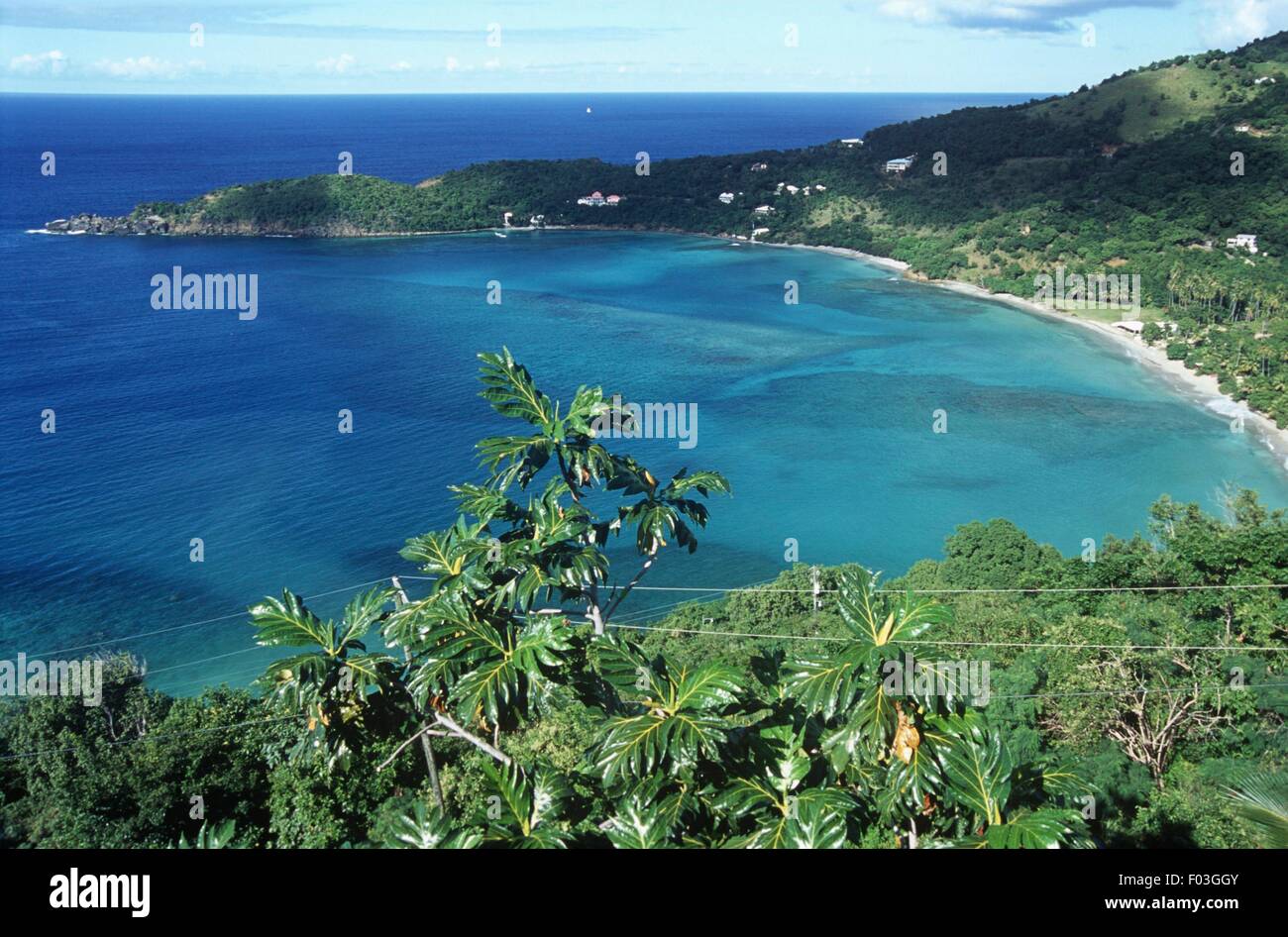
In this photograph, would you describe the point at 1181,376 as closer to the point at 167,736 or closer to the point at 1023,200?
the point at 1023,200

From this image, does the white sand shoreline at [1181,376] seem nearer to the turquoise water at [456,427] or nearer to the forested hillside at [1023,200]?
the forested hillside at [1023,200]

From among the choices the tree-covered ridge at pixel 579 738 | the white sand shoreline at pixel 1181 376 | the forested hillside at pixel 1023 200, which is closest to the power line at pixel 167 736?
the tree-covered ridge at pixel 579 738

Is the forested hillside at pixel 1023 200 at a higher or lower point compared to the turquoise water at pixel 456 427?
higher

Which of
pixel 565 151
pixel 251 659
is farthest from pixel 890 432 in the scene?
pixel 565 151

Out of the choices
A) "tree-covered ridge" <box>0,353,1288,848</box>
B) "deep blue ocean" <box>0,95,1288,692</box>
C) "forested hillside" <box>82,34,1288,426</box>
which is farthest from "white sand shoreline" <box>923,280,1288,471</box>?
"tree-covered ridge" <box>0,353,1288,848</box>

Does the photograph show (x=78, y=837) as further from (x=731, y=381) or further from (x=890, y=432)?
(x=731, y=381)

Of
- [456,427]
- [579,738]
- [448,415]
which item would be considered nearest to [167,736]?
[579,738]

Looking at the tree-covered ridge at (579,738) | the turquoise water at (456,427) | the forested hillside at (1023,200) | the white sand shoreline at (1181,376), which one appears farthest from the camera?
the forested hillside at (1023,200)
